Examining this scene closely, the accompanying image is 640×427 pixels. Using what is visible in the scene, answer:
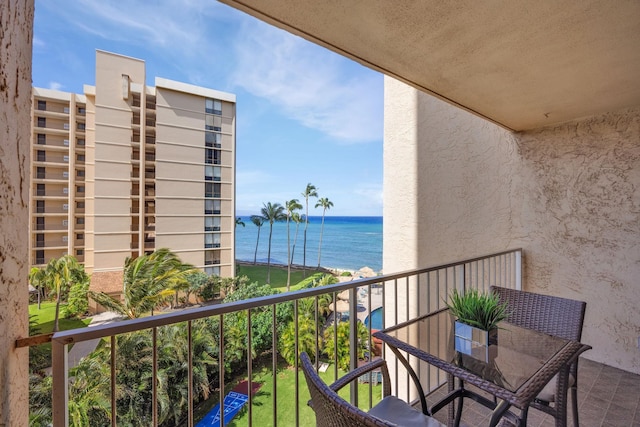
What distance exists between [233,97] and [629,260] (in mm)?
23429

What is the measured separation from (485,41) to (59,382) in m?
2.32

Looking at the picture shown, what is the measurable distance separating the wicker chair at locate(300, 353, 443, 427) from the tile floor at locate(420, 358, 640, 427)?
0.77 meters

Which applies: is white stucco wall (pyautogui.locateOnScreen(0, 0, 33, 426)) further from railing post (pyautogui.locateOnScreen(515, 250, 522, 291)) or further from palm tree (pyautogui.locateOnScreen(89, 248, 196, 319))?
palm tree (pyautogui.locateOnScreen(89, 248, 196, 319))

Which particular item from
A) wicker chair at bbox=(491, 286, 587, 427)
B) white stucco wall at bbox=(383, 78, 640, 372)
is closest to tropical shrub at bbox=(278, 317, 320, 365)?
white stucco wall at bbox=(383, 78, 640, 372)

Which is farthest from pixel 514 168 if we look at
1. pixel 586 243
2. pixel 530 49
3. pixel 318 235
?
pixel 318 235

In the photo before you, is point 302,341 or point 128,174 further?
point 128,174

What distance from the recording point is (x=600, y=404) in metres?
2.11

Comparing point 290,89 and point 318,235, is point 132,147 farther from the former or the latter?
point 318,235

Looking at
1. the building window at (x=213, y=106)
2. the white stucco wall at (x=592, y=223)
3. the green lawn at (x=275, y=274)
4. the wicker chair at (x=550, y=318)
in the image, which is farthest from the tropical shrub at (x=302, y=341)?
the building window at (x=213, y=106)

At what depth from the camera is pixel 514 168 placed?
10.6 feet

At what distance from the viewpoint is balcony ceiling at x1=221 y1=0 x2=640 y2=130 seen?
4.25ft

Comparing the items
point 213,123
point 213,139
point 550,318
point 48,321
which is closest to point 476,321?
point 550,318

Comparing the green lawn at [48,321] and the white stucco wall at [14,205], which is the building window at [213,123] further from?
the white stucco wall at [14,205]

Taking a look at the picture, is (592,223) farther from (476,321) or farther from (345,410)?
Result: (345,410)
